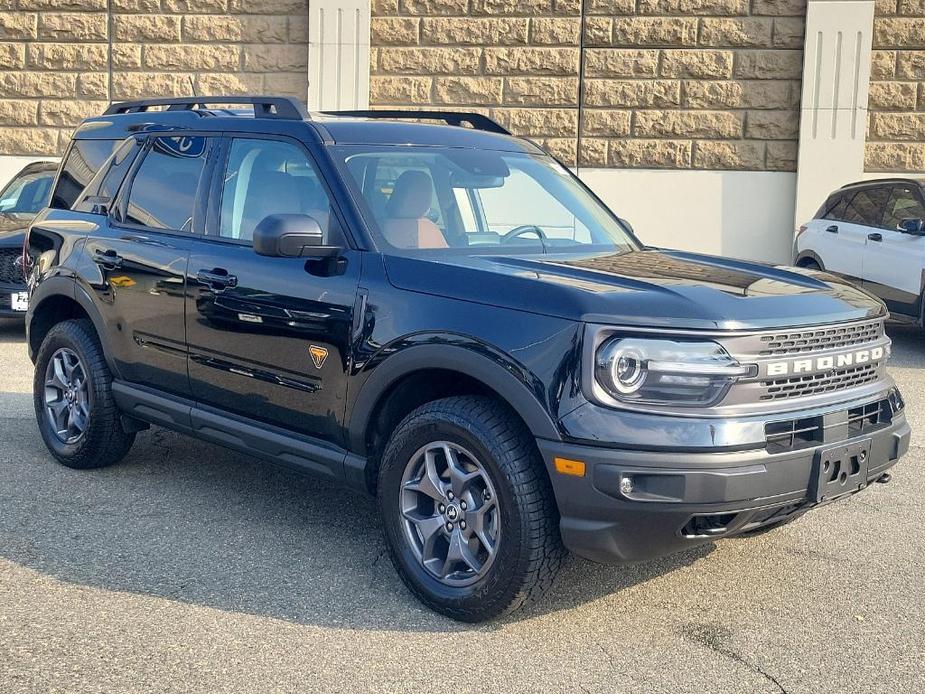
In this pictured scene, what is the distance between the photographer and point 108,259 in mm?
5652

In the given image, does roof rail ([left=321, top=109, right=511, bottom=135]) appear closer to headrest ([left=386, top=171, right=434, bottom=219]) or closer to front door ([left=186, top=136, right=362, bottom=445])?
front door ([left=186, top=136, right=362, bottom=445])

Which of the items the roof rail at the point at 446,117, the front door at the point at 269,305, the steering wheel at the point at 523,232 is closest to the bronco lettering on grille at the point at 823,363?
the steering wheel at the point at 523,232

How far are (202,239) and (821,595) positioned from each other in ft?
10.0

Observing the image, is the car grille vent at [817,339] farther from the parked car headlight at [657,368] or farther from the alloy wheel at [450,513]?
the alloy wheel at [450,513]

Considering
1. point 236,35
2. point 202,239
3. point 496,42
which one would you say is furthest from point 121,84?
point 202,239

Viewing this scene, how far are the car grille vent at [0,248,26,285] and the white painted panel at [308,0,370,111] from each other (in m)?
6.53

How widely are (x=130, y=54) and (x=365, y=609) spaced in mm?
14129

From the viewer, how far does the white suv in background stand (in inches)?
416

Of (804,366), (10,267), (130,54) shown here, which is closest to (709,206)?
(130,54)

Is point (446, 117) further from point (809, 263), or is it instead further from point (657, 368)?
point (809, 263)

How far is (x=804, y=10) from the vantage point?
15.2 metres

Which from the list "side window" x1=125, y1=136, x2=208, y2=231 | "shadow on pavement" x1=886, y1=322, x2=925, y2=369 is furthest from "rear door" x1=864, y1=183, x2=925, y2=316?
"side window" x1=125, y1=136, x2=208, y2=231

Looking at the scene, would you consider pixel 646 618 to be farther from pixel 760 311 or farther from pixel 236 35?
pixel 236 35

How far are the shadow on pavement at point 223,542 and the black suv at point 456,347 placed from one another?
24 centimetres
